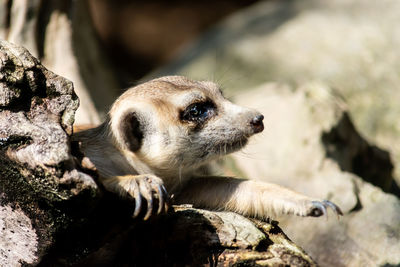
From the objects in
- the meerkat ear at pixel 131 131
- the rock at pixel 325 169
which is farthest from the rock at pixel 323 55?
the meerkat ear at pixel 131 131

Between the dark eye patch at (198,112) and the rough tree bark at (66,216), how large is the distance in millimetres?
673

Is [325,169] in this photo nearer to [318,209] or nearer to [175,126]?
[318,209]

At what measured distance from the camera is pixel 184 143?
10.0 feet

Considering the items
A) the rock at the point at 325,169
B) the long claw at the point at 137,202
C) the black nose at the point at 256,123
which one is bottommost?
the rock at the point at 325,169

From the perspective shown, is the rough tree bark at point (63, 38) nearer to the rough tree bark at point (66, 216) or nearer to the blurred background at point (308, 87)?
the blurred background at point (308, 87)

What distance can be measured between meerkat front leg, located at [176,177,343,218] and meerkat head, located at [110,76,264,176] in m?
0.18

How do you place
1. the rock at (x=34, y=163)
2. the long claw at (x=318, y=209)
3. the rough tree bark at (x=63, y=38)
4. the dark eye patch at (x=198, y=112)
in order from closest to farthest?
the rock at (x=34, y=163), the long claw at (x=318, y=209), the dark eye patch at (x=198, y=112), the rough tree bark at (x=63, y=38)

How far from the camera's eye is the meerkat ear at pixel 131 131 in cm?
300

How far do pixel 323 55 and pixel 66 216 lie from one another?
5.04 meters

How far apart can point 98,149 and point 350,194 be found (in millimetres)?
1884

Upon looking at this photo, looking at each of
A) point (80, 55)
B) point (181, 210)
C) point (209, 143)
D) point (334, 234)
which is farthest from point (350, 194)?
point (80, 55)

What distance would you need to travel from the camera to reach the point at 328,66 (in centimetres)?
646

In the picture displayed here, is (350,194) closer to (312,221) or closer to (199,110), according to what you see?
(312,221)

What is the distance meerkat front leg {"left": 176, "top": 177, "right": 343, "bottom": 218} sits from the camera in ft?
9.85
